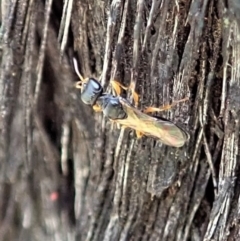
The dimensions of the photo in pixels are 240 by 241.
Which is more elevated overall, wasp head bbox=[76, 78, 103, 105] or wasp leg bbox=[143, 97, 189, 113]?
wasp head bbox=[76, 78, 103, 105]

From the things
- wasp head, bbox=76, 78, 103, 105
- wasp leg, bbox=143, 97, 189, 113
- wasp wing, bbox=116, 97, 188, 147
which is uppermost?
wasp head, bbox=76, 78, 103, 105

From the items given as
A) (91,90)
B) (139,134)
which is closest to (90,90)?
(91,90)

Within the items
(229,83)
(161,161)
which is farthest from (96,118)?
(229,83)

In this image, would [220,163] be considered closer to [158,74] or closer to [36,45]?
[158,74]

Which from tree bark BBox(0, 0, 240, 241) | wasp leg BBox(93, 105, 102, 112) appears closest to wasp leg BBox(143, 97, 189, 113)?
tree bark BBox(0, 0, 240, 241)

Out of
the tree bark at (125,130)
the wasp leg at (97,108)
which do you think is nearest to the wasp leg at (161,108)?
the tree bark at (125,130)

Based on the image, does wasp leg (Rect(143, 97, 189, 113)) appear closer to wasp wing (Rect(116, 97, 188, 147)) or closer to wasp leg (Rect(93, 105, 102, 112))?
wasp wing (Rect(116, 97, 188, 147))
